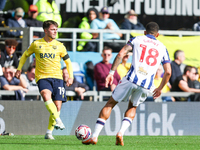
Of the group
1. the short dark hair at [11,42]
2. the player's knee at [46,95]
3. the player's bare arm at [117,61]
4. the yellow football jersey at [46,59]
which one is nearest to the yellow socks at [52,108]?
the player's knee at [46,95]

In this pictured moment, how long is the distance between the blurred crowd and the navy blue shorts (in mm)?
2249

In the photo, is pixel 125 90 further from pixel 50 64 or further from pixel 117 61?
pixel 50 64

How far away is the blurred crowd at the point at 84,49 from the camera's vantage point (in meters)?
10.7

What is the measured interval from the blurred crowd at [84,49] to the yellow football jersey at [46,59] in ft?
7.41

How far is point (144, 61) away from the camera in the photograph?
6883mm

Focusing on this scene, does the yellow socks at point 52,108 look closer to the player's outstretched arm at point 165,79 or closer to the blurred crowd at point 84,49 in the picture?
the player's outstretched arm at point 165,79

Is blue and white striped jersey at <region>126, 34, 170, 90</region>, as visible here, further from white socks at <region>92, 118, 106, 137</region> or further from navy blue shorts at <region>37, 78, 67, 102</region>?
navy blue shorts at <region>37, 78, 67, 102</region>

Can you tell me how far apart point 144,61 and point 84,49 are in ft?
18.6

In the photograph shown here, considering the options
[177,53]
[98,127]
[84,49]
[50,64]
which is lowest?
[98,127]

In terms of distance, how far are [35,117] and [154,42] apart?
3.92m

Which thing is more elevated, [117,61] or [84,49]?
[117,61]

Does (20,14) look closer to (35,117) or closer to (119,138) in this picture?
(35,117)

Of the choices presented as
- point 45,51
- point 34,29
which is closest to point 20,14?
point 34,29

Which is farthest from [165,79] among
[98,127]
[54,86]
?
[54,86]
